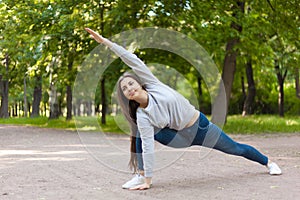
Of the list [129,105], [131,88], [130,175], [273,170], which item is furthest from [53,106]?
[131,88]

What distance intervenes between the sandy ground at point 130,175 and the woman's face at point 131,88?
1.06m

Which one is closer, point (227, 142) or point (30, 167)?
point (227, 142)

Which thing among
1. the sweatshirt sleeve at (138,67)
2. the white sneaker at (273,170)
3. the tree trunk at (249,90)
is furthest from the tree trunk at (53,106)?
the sweatshirt sleeve at (138,67)

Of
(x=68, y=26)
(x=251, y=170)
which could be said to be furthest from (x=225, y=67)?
(x=251, y=170)

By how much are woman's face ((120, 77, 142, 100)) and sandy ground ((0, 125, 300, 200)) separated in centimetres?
106

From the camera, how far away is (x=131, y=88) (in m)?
5.00

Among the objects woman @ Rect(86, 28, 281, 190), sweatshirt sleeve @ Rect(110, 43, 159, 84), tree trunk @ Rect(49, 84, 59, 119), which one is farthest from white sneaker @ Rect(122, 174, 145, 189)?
tree trunk @ Rect(49, 84, 59, 119)

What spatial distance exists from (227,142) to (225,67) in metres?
11.0

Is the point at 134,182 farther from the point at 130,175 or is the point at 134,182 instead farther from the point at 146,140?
the point at 130,175

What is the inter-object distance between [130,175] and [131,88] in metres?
1.71

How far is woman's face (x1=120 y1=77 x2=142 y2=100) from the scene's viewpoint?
5.00 m

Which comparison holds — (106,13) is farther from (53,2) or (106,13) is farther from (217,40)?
(217,40)

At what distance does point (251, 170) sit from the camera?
657cm

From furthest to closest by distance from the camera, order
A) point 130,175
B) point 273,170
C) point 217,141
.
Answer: point 130,175
point 273,170
point 217,141
